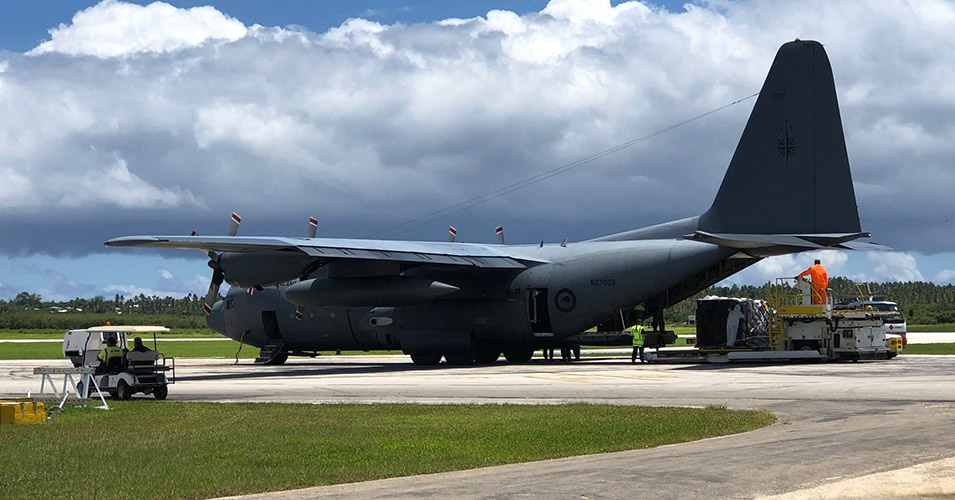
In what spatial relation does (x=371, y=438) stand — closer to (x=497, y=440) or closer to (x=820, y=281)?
(x=497, y=440)

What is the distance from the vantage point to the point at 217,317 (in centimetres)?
4753

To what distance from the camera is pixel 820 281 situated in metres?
35.8

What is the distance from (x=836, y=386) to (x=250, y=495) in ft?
56.5

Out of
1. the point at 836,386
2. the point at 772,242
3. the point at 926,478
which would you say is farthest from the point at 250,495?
the point at 772,242

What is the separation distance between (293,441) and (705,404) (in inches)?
355

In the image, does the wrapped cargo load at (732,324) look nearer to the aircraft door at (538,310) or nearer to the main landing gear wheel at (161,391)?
the aircraft door at (538,310)

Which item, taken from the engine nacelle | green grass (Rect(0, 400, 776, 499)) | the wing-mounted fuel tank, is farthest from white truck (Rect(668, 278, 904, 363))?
green grass (Rect(0, 400, 776, 499))

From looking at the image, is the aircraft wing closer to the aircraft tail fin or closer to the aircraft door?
the aircraft door

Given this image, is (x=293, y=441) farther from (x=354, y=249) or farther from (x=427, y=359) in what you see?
(x=427, y=359)

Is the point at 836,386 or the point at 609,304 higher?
the point at 609,304

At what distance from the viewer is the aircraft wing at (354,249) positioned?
1331 inches

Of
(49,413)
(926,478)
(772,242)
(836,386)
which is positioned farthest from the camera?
(772,242)

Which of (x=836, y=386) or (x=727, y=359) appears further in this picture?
(x=727, y=359)

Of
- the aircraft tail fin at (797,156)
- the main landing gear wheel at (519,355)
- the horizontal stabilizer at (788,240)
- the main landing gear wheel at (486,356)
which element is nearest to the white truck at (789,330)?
the horizontal stabilizer at (788,240)
